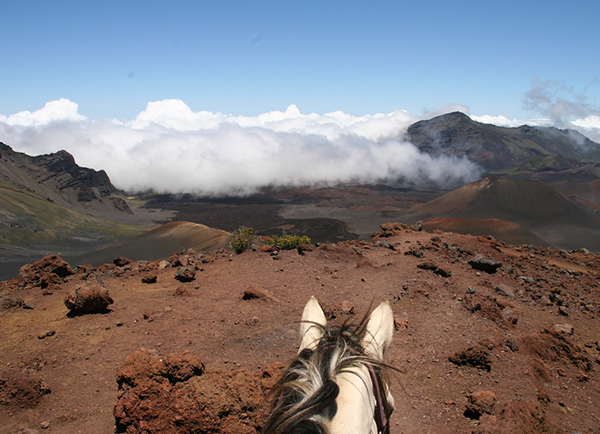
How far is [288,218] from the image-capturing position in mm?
62594

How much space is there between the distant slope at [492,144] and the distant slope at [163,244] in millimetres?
111483

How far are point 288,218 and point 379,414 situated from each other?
201 ft

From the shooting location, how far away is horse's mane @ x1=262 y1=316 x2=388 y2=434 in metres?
0.99

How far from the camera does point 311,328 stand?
1.66m

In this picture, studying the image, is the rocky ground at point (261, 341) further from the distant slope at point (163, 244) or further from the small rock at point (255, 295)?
the distant slope at point (163, 244)

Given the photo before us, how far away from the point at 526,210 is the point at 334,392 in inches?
2218

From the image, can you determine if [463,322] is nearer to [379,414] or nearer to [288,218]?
[379,414]

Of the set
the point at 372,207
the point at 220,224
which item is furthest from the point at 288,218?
the point at 372,207

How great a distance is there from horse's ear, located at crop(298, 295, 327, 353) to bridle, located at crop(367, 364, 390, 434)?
0.23 meters

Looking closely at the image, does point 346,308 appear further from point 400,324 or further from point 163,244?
point 163,244

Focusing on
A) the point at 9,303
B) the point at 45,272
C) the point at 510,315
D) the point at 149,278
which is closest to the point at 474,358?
the point at 510,315

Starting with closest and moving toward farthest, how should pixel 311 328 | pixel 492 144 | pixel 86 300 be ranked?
pixel 311 328 → pixel 86 300 → pixel 492 144

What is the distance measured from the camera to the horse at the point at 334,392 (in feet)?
3.32

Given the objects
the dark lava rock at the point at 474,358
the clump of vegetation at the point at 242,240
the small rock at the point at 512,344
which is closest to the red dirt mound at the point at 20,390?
the dark lava rock at the point at 474,358
